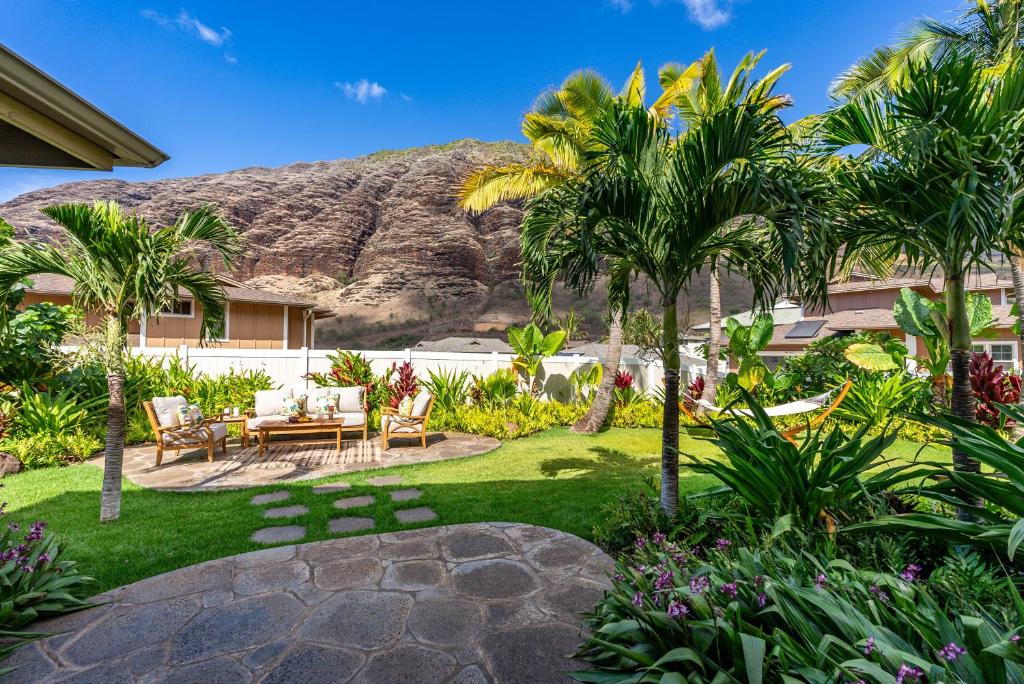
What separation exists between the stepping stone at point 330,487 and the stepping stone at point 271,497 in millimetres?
320

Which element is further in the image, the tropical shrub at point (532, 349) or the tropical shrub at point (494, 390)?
the tropical shrub at point (532, 349)

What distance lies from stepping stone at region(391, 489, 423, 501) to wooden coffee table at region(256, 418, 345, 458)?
8.63 ft

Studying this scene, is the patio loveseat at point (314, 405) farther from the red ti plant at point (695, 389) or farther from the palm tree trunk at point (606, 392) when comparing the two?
the red ti plant at point (695, 389)

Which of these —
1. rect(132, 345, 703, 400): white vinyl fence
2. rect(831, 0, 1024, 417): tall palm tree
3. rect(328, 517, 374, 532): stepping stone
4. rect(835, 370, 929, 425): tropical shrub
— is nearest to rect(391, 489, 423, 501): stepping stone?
rect(328, 517, 374, 532): stepping stone

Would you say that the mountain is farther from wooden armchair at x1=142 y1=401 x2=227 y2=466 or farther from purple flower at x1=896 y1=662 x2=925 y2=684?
purple flower at x1=896 y1=662 x2=925 y2=684

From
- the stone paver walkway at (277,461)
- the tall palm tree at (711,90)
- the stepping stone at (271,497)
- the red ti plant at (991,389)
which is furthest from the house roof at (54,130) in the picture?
the red ti plant at (991,389)

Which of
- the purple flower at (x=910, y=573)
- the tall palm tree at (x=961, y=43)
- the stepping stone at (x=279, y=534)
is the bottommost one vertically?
the stepping stone at (x=279, y=534)

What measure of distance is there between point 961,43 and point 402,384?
49.8 ft

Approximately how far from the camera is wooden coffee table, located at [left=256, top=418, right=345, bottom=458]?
7071mm

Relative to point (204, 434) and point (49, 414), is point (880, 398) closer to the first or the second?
point (204, 434)

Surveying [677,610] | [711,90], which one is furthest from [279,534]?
[711,90]

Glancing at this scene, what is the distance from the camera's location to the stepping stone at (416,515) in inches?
175

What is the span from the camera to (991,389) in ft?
24.4

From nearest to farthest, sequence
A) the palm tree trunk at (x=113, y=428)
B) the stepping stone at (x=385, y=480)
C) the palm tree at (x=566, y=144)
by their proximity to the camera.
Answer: the palm tree trunk at (x=113, y=428)
the stepping stone at (x=385, y=480)
the palm tree at (x=566, y=144)
